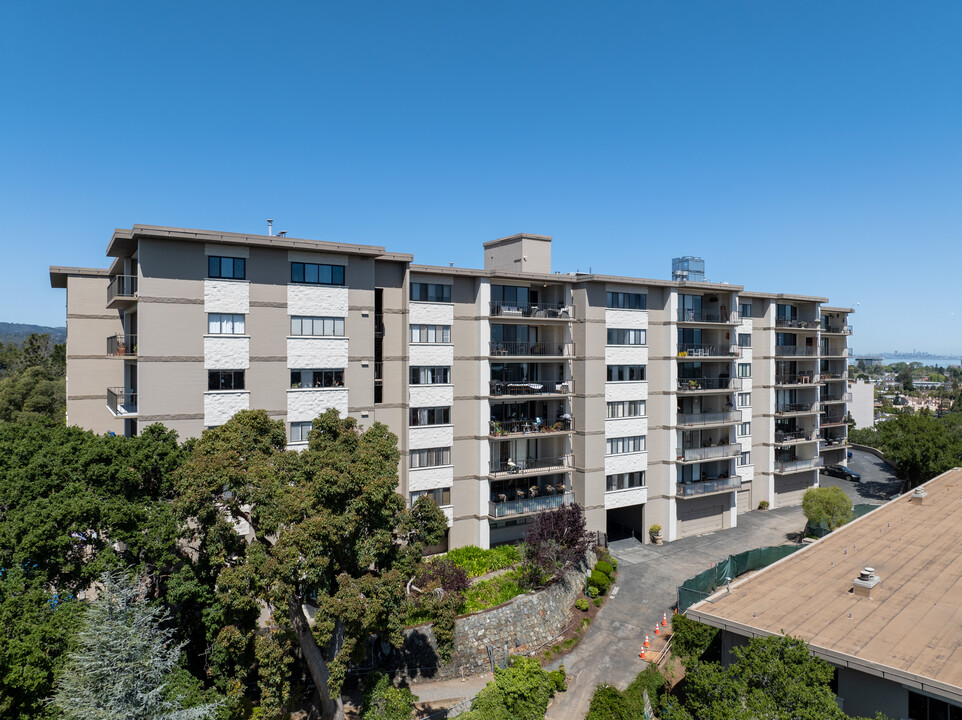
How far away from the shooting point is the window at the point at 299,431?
33.5m

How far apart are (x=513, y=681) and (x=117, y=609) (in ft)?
45.7

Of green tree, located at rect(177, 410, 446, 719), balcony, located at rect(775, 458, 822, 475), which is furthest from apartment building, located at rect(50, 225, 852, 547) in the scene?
green tree, located at rect(177, 410, 446, 719)

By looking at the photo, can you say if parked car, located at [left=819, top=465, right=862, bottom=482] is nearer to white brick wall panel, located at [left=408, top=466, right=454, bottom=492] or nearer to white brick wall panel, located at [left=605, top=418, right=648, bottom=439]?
white brick wall panel, located at [left=605, top=418, right=648, bottom=439]

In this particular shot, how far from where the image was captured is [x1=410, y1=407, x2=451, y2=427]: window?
37500 mm

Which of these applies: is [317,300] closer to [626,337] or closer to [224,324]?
[224,324]

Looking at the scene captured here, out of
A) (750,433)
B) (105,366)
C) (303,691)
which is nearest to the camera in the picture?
(303,691)

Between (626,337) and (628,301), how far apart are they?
2.70 metres

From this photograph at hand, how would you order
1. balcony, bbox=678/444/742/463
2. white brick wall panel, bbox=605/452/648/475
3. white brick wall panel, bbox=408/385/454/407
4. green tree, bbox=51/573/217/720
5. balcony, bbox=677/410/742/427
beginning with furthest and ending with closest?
balcony, bbox=677/410/742/427
balcony, bbox=678/444/742/463
white brick wall panel, bbox=605/452/648/475
white brick wall panel, bbox=408/385/454/407
green tree, bbox=51/573/217/720

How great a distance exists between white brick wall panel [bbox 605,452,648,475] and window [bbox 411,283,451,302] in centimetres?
1651

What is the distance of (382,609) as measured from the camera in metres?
20.8

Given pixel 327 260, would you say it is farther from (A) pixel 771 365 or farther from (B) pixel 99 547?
(A) pixel 771 365

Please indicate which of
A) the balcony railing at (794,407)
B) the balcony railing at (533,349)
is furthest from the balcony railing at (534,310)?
the balcony railing at (794,407)

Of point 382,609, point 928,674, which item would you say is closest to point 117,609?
point 382,609

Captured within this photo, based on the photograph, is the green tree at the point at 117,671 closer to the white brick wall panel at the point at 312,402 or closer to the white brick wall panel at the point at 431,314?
the white brick wall panel at the point at 312,402
